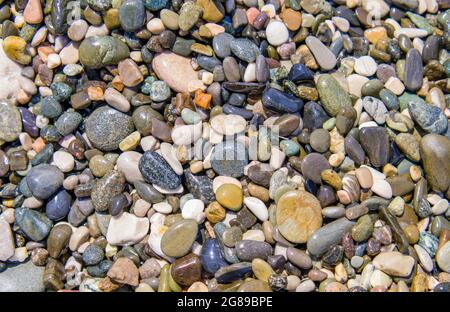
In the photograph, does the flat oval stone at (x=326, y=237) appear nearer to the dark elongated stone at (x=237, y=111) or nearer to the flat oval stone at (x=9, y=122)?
the dark elongated stone at (x=237, y=111)

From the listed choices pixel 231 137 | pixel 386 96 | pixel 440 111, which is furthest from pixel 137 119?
pixel 440 111

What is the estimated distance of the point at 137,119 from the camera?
2697mm

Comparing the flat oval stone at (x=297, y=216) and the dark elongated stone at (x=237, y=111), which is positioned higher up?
the dark elongated stone at (x=237, y=111)

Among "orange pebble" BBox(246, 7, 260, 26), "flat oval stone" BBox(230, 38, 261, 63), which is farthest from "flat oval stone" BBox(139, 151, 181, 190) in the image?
"orange pebble" BBox(246, 7, 260, 26)

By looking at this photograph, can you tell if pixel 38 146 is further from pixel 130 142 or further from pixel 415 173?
pixel 415 173

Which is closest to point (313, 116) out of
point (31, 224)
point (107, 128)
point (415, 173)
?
point (415, 173)

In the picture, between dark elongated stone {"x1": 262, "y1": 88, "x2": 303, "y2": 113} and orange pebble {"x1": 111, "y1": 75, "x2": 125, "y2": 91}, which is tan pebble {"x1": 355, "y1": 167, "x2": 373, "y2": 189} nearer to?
dark elongated stone {"x1": 262, "y1": 88, "x2": 303, "y2": 113}

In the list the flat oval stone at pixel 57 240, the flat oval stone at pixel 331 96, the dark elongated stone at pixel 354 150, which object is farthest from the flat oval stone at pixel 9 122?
the dark elongated stone at pixel 354 150

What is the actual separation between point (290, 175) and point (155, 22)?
116 cm

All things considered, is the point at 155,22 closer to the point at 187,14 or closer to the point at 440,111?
the point at 187,14

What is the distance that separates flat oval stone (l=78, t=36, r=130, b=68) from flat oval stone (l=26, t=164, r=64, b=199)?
64 centimetres

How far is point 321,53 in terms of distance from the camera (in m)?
2.77

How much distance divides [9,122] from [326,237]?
75.2 inches

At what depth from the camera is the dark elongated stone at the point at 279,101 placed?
8.59 feet
